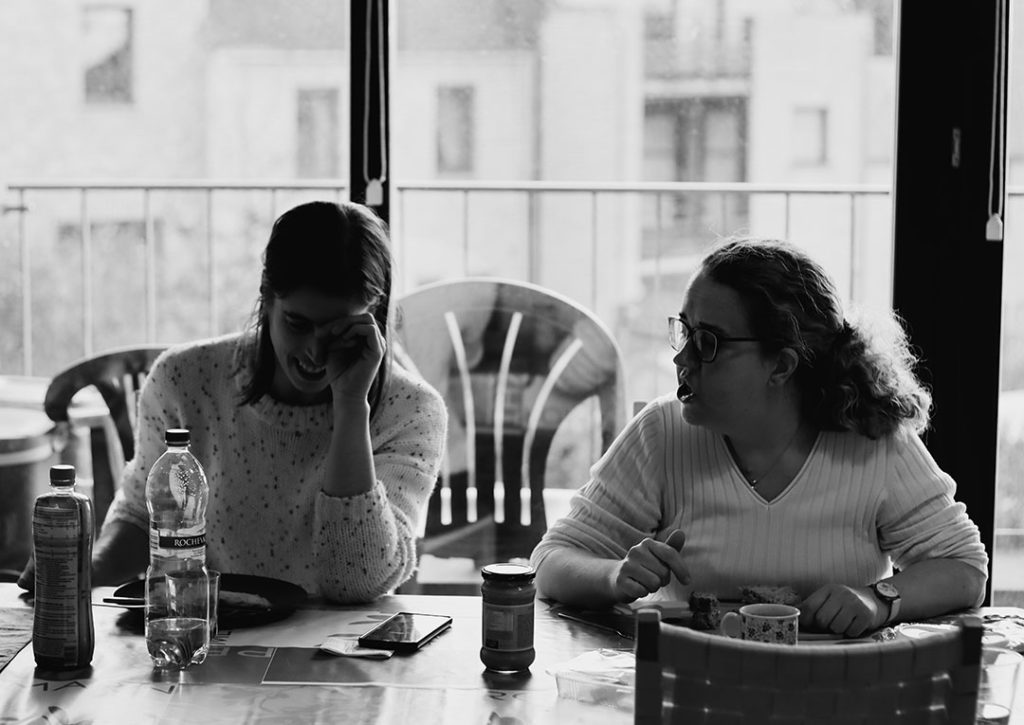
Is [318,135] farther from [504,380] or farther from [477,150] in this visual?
[504,380]

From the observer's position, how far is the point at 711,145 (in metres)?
3.64

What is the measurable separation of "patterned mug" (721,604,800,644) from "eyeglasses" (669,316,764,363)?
54cm

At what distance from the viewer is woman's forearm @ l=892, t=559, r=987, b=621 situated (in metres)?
1.71

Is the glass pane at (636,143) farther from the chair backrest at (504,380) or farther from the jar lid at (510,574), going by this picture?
the jar lid at (510,574)

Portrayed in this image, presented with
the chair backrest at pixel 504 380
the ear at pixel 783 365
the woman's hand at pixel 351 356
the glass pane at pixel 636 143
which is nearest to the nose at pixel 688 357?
the ear at pixel 783 365

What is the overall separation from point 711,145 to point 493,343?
1.07 metres

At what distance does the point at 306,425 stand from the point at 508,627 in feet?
2.29

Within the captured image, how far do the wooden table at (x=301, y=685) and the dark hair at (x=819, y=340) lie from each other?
0.55 meters

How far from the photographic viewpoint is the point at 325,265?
1914 mm

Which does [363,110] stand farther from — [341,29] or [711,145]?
[711,145]

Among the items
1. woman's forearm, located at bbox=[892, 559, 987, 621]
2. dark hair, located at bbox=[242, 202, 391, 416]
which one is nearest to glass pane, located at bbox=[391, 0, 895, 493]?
dark hair, located at bbox=[242, 202, 391, 416]

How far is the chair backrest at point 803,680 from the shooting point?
38.4 inches

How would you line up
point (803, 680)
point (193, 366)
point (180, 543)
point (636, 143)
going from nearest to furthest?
point (803, 680) < point (180, 543) < point (193, 366) < point (636, 143)

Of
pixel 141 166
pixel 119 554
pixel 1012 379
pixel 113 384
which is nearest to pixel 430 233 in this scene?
pixel 141 166
